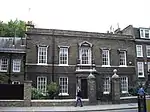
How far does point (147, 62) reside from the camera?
36062mm

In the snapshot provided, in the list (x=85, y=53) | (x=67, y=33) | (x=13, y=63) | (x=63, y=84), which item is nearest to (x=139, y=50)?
(x=85, y=53)

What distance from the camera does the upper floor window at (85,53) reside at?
32066mm

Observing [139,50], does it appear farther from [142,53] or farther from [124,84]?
[124,84]

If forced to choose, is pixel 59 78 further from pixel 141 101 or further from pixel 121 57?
pixel 141 101

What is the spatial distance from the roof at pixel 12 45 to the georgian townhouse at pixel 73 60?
4.53m

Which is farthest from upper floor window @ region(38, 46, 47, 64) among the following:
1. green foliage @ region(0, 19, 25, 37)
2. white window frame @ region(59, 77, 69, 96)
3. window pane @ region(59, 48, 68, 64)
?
green foliage @ region(0, 19, 25, 37)

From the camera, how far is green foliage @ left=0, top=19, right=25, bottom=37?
4761 centimetres

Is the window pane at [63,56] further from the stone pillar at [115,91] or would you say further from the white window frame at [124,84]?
the white window frame at [124,84]

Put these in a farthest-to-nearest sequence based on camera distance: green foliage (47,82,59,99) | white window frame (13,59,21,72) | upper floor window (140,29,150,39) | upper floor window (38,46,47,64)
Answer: upper floor window (140,29,150,39), white window frame (13,59,21,72), upper floor window (38,46,47,64), green foliage (47,82,59,99)

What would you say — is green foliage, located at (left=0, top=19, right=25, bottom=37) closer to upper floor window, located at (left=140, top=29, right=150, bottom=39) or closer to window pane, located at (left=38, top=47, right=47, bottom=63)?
window pane, located at (left=38, top=47, right=47, bottom=63)

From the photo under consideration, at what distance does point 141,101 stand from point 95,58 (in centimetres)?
2226

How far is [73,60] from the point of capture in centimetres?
3162

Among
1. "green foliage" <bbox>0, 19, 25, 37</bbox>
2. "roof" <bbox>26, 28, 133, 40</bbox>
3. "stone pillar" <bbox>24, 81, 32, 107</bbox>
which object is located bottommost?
"stone pillar" <bbox>24, 81, 32, 107</bbox>

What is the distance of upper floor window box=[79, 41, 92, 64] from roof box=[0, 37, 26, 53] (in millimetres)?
8990
